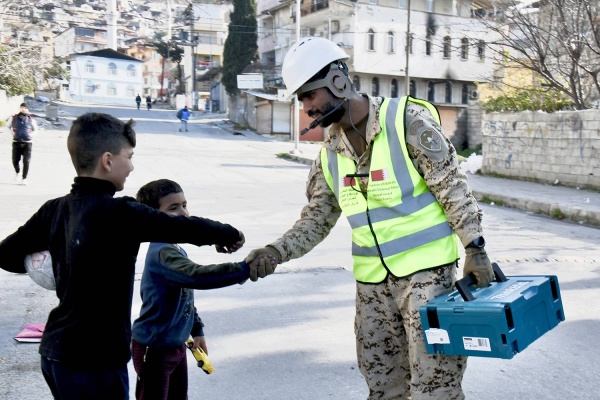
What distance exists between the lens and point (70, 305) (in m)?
2.51

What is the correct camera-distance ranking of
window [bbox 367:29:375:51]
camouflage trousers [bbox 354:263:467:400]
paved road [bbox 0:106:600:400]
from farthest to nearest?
window [bbox 367:29:375:51], paved road [bbox 0:106:600:400], camouflage trousers [bbox 354:263:467:400]

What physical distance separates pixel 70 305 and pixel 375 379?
1.40 m

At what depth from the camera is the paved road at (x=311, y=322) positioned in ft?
14.6

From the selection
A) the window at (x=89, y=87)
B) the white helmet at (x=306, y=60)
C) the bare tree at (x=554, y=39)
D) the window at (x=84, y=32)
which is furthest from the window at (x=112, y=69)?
the white helmet at (x=306, y=60)

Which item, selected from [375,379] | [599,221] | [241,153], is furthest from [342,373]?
[241,153]

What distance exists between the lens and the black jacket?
2498 mm

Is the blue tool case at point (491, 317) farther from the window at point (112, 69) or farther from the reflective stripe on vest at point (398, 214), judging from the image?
the window at point (112, 69)

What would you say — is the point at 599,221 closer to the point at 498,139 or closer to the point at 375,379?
the point at 498,139

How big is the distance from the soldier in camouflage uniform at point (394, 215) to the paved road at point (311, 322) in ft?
3.98

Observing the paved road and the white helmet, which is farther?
the paved road

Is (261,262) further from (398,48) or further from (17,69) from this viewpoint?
(398,48)

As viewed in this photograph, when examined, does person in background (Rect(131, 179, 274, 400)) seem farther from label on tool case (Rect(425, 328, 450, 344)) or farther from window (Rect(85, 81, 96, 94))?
window (Rect(85, 81, 96, 94))

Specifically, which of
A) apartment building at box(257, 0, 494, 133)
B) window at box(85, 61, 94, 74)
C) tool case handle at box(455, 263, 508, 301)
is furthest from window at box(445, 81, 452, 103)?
window at box(85, 61, 94, 74)

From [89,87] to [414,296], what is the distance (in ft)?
284
